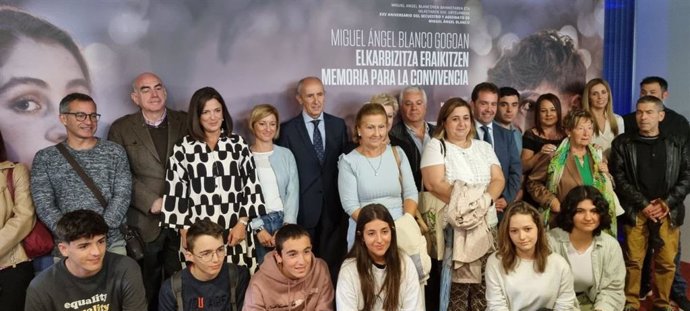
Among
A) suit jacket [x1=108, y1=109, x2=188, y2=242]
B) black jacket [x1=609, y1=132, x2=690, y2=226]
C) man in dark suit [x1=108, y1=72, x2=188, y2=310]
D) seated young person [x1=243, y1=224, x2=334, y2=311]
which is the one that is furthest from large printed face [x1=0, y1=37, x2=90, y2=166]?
black jacket [x1=609, y1=132, x2=690, y2=226]

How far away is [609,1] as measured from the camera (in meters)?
6.76

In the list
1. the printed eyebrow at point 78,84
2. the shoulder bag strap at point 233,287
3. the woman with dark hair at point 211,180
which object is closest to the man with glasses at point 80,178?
the woman with dark hair at point 211,180

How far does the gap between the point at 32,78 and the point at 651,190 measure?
4.24m

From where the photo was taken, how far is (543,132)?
527 cm

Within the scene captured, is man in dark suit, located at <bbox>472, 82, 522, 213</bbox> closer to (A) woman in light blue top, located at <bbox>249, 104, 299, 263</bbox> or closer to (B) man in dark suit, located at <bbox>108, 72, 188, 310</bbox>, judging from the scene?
(A) woman in light blue top, located at <bbox>249, 104, 299, 263</bbox>

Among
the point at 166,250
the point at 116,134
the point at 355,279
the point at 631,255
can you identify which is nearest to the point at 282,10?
the point at 116,134

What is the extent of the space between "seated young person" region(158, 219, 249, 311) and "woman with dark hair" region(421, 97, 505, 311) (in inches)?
55.7

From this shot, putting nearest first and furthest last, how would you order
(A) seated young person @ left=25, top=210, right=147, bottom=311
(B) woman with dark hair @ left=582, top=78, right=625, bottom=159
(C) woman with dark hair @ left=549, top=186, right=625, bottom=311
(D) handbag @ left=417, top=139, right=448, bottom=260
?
(A) seated young person @ left=25, top=210, right=147, bottom=311
(C) woman with dark hair @ left=549, top=186, right=625, bottom=311
(D) handbag @ left=417, top=139, right=448, bottom=260
(B) woman with dark hair @ left=582, top=78, right=625, bottom=159

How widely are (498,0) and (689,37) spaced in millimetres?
1993

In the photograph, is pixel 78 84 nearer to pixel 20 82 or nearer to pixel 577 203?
pixel 20 82

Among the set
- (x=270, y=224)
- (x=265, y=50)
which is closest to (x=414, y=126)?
(x=265, y=50)

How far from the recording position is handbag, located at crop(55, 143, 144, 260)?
152 inches

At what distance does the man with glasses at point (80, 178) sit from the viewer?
382 cm

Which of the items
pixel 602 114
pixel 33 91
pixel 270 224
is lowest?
pixel 270 224
